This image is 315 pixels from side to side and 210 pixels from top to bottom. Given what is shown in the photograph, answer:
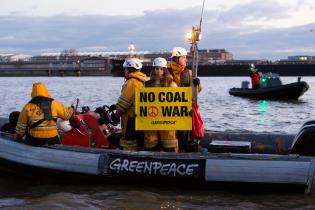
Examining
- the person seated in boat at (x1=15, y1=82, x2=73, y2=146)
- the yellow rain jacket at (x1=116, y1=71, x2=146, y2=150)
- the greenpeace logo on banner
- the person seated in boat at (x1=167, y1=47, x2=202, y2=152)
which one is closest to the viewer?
the greenpeace logo on banner

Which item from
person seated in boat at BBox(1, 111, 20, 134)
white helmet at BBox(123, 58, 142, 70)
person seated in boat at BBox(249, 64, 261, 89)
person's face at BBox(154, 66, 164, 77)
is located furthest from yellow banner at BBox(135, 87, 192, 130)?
person seated in boat at BBox(249, 64, 261, 89)

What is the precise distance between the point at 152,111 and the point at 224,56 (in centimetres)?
16470

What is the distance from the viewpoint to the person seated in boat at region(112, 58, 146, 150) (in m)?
7.98

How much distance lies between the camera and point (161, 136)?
8172 millimetres

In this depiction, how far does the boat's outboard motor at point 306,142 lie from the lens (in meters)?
7.82

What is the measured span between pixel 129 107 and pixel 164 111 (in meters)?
0.50

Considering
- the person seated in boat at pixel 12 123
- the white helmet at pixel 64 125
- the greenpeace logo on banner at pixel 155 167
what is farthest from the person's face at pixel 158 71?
the person seated in boat at pixel 12 123

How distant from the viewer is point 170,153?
7898 mm

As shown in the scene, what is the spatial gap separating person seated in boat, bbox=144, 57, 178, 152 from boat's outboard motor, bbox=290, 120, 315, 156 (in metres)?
1.70

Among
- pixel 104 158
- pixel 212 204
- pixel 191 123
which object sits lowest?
pixel 212 204

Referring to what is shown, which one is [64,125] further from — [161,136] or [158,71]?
[158,71]

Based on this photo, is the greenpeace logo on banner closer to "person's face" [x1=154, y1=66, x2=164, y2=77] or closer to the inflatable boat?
the inflatable boat

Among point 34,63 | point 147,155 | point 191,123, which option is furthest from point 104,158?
point 34,63

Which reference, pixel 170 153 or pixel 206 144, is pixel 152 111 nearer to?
pixel 170 153
